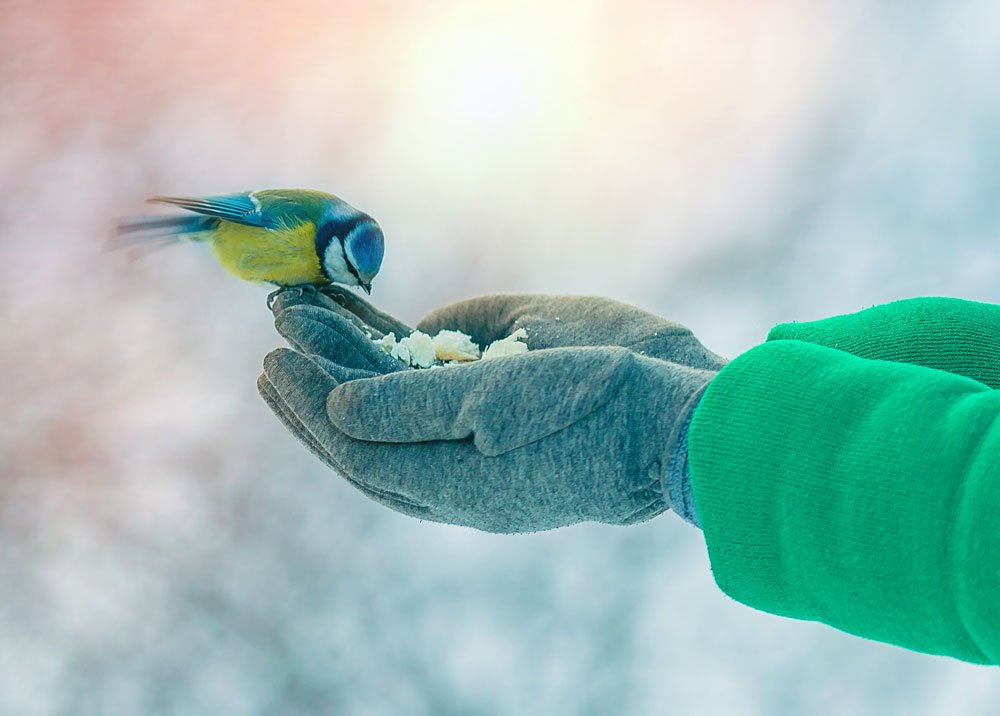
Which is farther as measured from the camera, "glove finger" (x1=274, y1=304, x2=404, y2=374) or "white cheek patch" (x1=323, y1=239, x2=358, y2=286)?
"white cheek patch" (x1=323, y1=239, x2=358, y2=286)

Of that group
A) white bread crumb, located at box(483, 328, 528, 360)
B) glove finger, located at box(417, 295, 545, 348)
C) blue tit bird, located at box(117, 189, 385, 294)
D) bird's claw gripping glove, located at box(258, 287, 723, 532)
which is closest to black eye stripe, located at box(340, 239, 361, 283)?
blue tit bird, located at box(117, 189, 385, 294)

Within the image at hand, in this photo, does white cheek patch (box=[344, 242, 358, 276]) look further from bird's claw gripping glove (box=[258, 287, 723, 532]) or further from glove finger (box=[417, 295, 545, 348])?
bird's claw gripping glove (box=[258, 287, 723, 532])

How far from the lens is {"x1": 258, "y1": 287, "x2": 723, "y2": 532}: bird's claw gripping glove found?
88 centimetres

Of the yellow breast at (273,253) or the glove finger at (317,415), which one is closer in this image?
the glove finger at (317,415)

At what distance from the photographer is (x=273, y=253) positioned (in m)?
1.40

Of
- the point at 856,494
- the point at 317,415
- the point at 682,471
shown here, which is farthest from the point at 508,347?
the point at 856,494

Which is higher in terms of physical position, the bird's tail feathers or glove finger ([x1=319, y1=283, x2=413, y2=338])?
the bird's tail feathers

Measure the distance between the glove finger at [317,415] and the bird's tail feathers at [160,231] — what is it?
1.79 feet

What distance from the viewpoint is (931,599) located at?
2.14 feet

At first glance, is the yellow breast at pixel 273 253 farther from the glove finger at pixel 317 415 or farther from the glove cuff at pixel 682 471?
the glove cuff at pixel 682 471

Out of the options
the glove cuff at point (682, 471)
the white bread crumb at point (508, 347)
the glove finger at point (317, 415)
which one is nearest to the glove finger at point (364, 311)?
the white bread crumb at point (508, 347)

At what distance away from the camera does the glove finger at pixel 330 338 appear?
113 cm

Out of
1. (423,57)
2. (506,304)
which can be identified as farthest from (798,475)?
(423,57)

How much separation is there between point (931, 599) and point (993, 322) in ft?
1.51
